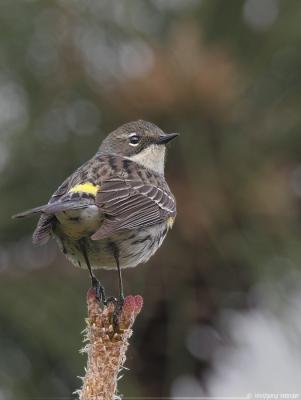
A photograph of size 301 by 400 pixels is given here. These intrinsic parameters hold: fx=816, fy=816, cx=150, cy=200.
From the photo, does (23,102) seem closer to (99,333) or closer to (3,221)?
(3,221)

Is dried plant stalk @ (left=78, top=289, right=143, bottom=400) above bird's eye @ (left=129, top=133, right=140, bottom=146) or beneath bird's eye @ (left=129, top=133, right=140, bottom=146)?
beneath

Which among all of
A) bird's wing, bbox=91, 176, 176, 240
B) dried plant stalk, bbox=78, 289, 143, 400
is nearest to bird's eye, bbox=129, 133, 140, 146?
bird's wing, bbox=91, 176, 176, 240

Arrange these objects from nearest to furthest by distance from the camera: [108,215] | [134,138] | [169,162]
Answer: [108,215], [134,138], [169,162]

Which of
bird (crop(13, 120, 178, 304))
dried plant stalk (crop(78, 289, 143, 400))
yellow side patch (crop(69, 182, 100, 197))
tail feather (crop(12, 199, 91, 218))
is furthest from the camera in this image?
yellow side patch (crop(69, 182, 100, 197))

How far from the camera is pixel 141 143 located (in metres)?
4.55

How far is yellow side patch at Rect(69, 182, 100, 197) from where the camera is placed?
136 inches

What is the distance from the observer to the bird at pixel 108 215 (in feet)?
10.5

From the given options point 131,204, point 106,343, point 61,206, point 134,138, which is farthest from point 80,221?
point 134,138

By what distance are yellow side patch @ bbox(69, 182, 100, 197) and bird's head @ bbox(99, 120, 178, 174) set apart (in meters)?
0.86

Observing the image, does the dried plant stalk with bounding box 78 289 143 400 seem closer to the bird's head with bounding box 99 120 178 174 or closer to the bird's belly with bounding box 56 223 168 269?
the bird's belly with bounding box 56 223 168 269

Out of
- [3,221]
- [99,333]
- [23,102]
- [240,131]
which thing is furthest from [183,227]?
Result: [99,333]

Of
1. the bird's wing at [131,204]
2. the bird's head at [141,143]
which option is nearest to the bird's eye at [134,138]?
the bird's head at [141,143]

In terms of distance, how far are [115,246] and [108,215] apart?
19 centimetres

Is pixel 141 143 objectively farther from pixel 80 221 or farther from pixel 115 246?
pixel 80 221
